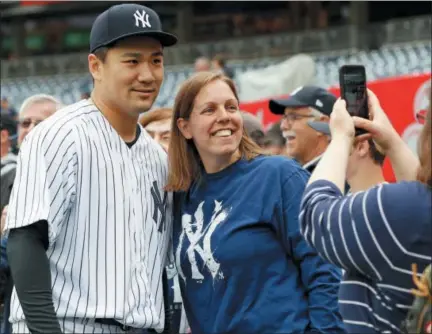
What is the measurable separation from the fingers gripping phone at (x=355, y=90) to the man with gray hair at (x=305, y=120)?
251 centimetres

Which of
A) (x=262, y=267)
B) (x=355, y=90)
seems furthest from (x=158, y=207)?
(x=355, y=90)

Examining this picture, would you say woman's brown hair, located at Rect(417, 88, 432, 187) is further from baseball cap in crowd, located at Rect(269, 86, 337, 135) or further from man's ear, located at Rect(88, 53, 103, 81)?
baseball cap in crowd, located at Rect(269, 86, 337, 135)

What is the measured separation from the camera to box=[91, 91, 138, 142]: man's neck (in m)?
3.85

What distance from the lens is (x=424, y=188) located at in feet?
8.89

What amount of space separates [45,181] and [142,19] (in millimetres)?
687

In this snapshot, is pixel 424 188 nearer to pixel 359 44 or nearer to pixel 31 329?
pixel 31 329

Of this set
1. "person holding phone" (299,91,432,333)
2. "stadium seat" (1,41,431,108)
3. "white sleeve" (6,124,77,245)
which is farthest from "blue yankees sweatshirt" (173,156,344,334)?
"stadium seat" (1,41,431,108)

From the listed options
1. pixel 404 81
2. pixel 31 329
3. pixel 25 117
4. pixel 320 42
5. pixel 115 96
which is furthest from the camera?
pixel 320 42

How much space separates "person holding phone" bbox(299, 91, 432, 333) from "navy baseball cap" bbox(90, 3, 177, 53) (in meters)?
1.02

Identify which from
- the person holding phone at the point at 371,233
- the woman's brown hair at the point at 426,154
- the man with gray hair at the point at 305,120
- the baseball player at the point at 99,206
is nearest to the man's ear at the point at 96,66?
the baseball player at the point at 99,206

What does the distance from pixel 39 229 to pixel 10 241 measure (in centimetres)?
10

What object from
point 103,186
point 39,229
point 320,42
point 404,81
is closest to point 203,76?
point 103,186

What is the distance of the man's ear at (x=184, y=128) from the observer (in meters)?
4.11

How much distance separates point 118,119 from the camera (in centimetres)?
385
